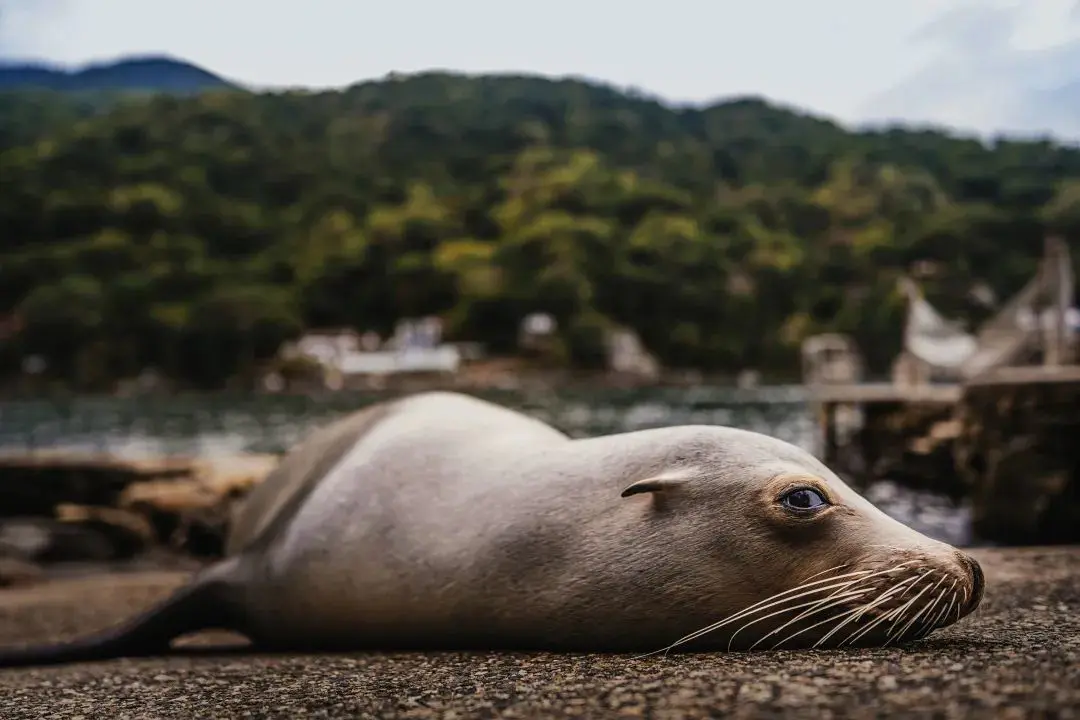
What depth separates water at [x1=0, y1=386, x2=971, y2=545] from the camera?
1713 centimetres

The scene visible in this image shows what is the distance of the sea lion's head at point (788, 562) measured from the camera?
3.06 m

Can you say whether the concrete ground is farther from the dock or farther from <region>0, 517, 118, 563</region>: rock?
<region>0, 517, 118, 563</region>: rock

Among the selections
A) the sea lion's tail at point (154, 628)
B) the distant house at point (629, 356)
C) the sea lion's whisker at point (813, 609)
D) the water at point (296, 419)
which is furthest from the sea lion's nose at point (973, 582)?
the distant house at point (629, 356)

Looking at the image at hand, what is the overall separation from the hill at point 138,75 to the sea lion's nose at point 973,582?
14.6 ft

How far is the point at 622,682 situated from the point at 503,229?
59.9 m

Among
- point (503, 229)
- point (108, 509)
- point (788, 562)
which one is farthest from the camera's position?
point (503, 229)

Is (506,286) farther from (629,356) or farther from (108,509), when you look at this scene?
(108,509)

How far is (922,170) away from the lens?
3494 centimetres

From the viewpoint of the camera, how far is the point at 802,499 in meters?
3.26

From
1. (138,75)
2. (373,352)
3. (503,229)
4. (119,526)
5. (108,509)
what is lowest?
(119,526)

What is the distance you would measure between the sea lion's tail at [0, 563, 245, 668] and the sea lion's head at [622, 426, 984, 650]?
2.00m

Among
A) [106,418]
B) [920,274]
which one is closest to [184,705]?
[920,274]

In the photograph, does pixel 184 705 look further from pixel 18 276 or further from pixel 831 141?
pixel 18 276

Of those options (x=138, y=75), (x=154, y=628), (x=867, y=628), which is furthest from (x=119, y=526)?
(x=867, y=628)
